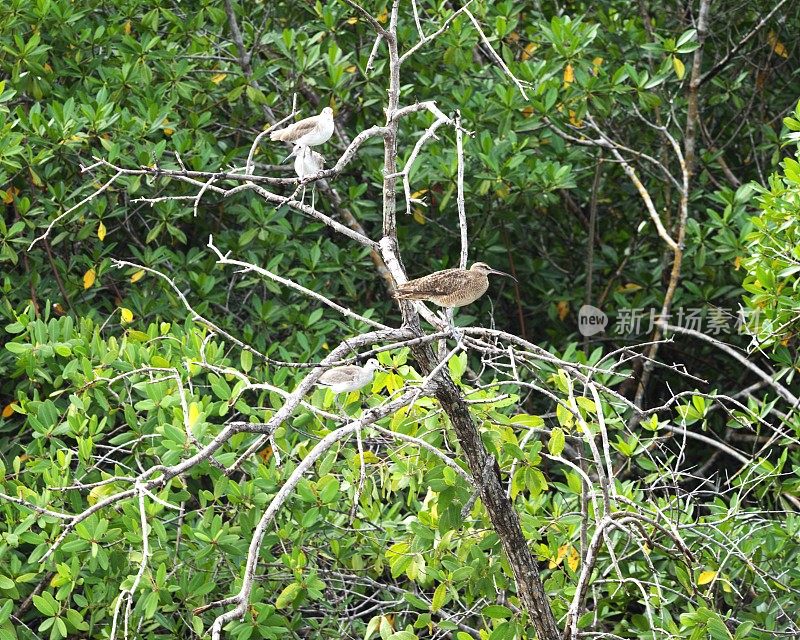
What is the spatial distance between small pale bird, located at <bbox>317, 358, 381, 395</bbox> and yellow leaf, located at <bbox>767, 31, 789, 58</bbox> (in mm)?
4355

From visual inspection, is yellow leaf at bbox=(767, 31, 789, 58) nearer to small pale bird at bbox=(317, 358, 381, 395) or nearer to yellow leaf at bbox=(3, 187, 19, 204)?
small pale bird at bbox=(317, 358, 381, 395)

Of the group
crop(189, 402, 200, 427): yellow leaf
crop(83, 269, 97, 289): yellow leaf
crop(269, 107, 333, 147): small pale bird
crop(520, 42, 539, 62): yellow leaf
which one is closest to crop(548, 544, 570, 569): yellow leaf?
crop(189, 402, 200, 427): yellow leaf

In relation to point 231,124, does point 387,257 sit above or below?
above

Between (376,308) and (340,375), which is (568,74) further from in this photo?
(340,375)

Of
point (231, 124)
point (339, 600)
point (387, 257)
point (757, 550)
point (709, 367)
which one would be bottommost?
point (709, 367)

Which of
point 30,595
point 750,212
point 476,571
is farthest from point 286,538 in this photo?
point 750,212

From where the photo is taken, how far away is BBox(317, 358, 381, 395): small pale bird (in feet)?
15.3

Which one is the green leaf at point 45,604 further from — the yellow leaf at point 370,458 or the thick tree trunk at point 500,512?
the thick tree trunk at point 500,512

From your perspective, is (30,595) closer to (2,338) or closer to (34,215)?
(2,338)

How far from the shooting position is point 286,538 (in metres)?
4.68

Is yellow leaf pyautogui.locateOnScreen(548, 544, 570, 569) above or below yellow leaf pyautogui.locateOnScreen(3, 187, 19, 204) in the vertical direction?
below

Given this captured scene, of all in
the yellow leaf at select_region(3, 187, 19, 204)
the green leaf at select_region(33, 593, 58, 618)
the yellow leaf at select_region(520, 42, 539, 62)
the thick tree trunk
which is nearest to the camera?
the thick tree trunk

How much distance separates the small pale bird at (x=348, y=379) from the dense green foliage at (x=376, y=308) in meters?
0.10

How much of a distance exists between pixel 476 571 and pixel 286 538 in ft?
2.51
